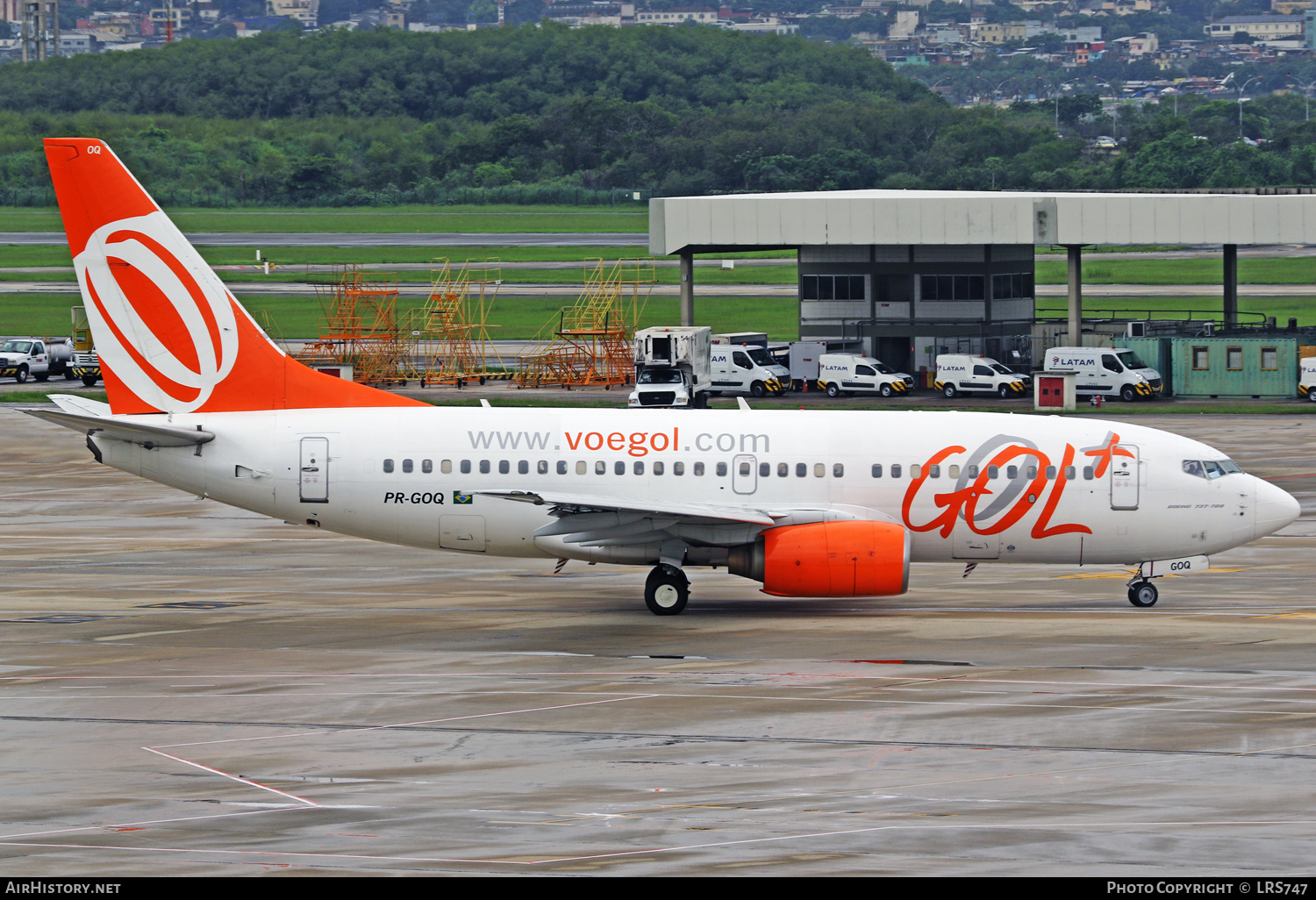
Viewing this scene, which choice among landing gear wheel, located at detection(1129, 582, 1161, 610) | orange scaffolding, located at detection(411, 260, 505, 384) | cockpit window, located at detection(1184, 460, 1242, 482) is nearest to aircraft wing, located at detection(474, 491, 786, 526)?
landing gear wheel, located at detection(1129, 582, 1161, 610)

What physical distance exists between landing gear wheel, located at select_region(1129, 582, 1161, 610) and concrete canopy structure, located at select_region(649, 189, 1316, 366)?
43895 millimetres

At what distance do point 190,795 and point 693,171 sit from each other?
17217 cm

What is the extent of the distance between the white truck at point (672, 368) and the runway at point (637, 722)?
101ft

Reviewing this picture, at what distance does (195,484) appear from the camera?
1331 inches

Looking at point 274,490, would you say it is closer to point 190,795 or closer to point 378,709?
point 378,709

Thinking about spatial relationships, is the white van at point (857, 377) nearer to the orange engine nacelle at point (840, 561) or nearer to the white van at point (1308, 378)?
the white van at point (1308, 378)

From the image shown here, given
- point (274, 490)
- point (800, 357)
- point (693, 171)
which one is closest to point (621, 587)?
point (274, 490)

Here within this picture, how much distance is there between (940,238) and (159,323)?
164ft

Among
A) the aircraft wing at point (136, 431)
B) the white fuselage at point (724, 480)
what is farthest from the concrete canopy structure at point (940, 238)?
the aircraft wing at point (136, 431)

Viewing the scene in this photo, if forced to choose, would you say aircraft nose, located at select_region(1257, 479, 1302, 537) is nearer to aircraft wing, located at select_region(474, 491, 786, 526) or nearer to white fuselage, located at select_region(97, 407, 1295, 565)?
white fuselage, located at select_region(97, 407, 1295, 565)

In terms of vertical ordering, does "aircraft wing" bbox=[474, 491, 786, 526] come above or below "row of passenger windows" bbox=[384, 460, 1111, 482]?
below

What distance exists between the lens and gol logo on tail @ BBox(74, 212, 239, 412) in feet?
111

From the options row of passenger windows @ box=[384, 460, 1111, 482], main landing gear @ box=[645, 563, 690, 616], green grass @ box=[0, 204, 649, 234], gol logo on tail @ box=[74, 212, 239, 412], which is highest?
green grass @ box=[0, 204, 649, 234]

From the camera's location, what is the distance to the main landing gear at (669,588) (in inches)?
1321
